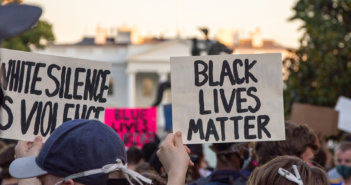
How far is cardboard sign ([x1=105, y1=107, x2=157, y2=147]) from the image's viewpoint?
7984 millimetres

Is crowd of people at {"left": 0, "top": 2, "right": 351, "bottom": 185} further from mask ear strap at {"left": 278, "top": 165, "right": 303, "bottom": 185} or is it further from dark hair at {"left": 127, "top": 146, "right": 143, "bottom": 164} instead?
dark hair at {"left": 127, "top": 146, "right": 143, "bottom": 164}

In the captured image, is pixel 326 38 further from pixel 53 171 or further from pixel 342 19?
pixel 53 171

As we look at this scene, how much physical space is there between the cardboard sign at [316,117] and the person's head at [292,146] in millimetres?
3401

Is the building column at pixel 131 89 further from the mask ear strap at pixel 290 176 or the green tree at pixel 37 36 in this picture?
the mask ear strap at pixel 290 176

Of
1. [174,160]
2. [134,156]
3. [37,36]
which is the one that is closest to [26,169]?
[174,160]

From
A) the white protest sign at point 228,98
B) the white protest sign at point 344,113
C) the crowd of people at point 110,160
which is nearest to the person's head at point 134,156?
the crowd of people at point 110,160

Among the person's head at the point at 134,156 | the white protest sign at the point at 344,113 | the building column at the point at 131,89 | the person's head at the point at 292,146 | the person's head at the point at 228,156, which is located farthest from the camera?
the building column at the point at 131,89

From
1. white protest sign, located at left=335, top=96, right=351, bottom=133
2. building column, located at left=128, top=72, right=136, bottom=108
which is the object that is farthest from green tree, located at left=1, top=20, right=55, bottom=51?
white protest sign, located at left=335, top=96, right=351, bottom=133

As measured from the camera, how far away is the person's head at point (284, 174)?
108 inches

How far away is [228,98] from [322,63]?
498 inches

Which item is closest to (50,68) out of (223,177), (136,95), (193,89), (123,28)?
(193,89)

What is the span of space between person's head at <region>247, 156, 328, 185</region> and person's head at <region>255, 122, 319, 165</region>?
4.04 feet

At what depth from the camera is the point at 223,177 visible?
4.37 m

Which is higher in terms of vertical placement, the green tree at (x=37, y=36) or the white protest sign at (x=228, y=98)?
the green tree at (x=37, y=36)
